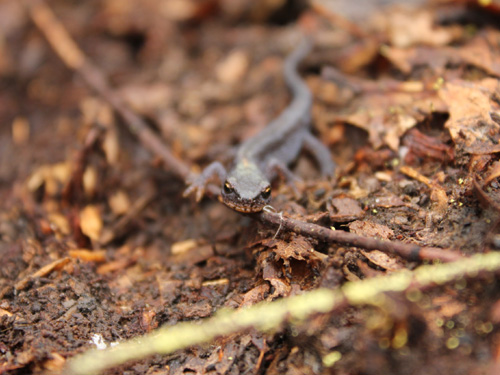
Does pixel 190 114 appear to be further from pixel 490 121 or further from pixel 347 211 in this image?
pixel 490 121

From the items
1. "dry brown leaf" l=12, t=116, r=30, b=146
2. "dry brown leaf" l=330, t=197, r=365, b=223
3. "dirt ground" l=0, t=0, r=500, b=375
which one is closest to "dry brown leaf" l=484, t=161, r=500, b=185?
"dirt ground" l=0, t=0, r=500, b=375

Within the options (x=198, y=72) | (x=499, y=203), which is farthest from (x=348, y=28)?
(x=499, y=203)

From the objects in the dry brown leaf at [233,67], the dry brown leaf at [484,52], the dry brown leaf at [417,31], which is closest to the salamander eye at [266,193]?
the dry brown leaf at [484,52]

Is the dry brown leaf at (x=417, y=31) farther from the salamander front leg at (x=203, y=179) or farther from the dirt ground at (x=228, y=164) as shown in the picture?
the salamander front leg at (x=203, y=179)

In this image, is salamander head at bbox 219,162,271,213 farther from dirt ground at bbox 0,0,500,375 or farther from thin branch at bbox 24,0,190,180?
thin branch at bbox 24,0,190,180

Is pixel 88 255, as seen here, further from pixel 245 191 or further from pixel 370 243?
pixel 370 243

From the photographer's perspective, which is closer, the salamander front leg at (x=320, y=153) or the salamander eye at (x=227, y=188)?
the salamander eye at (x=227, y=188)
